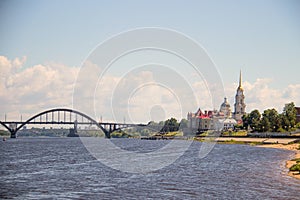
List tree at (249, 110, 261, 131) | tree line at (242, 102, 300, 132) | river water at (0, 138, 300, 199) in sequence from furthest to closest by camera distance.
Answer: tree at (249, 110, 261, 131) → tree line at (242, 102, 300, 132) → river water at (0, 138, 300, 199)

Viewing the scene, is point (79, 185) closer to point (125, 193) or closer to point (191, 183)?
point (125, 193)

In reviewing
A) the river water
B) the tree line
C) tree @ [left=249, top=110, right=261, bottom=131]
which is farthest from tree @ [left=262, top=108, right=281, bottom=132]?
the river water

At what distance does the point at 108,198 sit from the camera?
39406mm

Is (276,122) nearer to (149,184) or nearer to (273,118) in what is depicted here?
(273,118)

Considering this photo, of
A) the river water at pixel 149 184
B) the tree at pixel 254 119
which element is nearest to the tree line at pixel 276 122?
the tree at pixel 254 119

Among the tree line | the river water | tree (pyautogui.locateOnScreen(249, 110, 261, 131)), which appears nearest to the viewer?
the river water

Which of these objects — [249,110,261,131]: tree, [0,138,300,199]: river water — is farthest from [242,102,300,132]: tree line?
[0,138,300,199]: river water

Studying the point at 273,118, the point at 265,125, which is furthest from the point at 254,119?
the point at 265,125

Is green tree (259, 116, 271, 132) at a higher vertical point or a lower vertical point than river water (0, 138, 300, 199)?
higher

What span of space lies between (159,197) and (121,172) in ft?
70.6

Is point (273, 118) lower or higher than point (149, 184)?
higher

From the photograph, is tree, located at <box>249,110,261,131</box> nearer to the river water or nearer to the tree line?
the tree line

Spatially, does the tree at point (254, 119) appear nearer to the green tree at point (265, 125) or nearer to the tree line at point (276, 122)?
the tree line at point (276, 122)

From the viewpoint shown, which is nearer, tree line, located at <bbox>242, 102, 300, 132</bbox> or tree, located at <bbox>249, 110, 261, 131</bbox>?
tree line, located at <bbox>242, 102, 300, 132</bbox>
